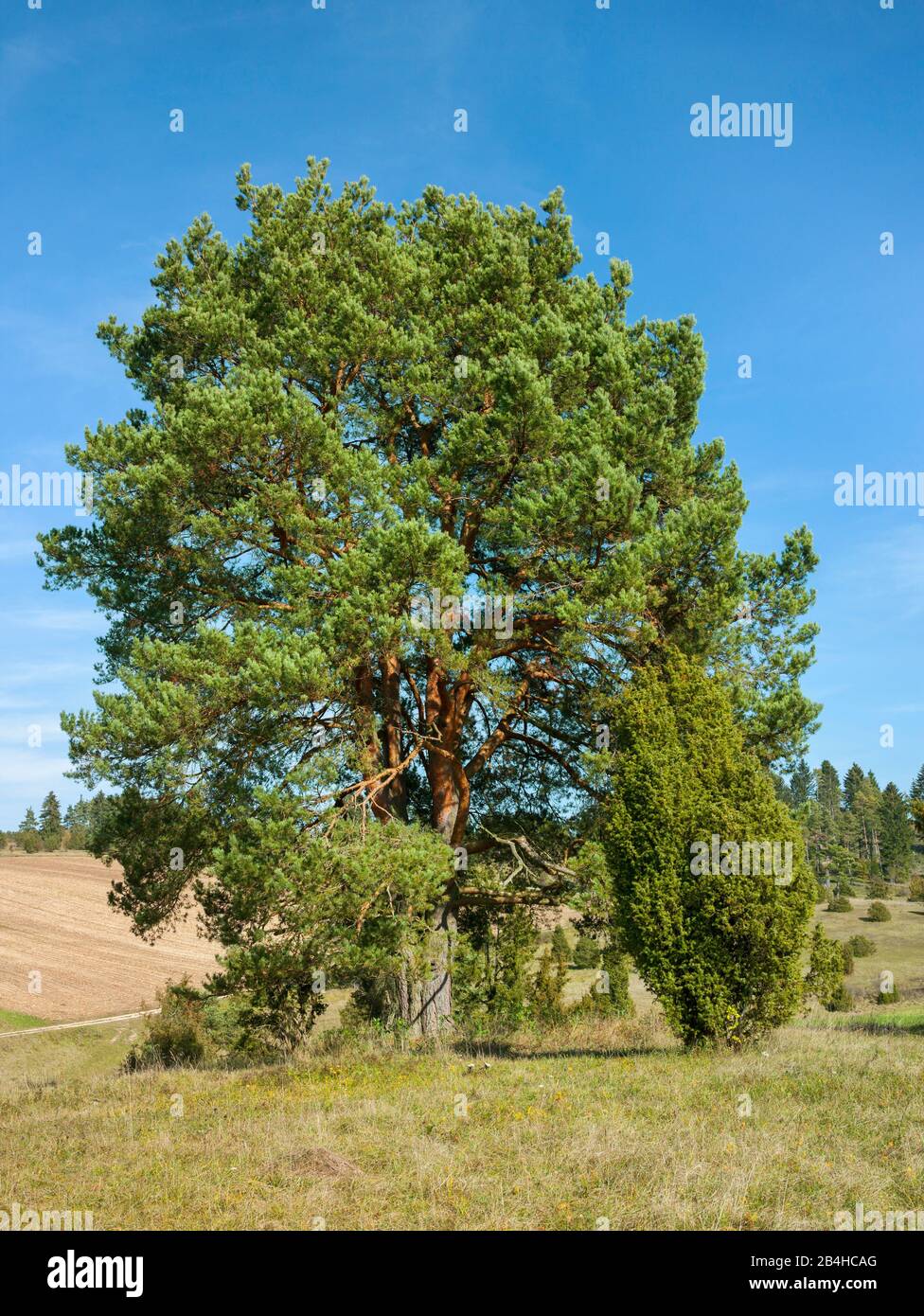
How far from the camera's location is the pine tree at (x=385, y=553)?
1354 cm

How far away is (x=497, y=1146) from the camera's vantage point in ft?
24.9

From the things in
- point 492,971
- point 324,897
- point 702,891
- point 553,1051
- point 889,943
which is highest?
point 702,891

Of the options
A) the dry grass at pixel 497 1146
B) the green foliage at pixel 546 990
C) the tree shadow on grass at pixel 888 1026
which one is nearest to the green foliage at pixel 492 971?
the green foliage at pixel 546 990

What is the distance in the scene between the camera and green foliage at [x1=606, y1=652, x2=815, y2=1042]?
11.3 metres

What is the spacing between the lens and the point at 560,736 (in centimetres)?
1703

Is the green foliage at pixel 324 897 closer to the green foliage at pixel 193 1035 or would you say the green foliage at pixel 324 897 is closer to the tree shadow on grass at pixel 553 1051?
the tree shadow on grass at pixel 553 1051

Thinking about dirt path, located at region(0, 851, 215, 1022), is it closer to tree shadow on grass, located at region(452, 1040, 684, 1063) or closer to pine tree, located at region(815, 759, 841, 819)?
tree shadow on grass, located at region(452, 1040, 684, 1063)

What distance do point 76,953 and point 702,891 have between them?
151 ft

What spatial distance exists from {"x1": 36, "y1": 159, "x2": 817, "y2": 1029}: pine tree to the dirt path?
17.3 meters

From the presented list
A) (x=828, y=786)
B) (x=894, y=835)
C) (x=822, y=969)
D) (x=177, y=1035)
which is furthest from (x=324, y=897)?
(x=828, y=786)

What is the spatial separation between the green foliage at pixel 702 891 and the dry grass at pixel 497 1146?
0.68 m

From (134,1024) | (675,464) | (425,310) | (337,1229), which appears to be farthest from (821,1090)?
(134,1024)

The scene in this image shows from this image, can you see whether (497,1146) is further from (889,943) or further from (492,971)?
(889,943)

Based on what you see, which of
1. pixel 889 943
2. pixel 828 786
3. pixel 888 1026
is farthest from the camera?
pixel 828 786
